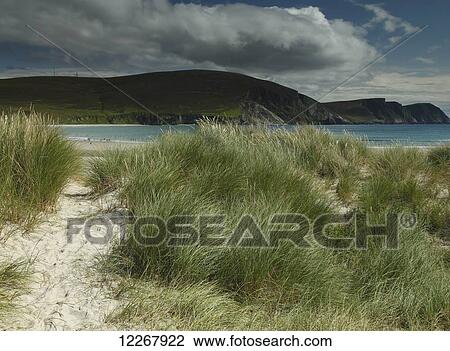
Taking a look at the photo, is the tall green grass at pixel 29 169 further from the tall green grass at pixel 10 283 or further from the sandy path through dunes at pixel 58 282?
the tall green grass at pixel 10 283

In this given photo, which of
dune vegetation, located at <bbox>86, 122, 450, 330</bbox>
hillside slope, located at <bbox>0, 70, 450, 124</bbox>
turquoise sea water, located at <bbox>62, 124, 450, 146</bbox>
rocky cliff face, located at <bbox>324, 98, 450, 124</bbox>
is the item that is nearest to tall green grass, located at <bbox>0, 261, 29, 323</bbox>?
dune vegetation, located at <bbox>86, 122, 450, 330</bbox>

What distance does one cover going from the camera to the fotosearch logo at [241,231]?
367cm

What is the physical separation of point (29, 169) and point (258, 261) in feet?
9.12

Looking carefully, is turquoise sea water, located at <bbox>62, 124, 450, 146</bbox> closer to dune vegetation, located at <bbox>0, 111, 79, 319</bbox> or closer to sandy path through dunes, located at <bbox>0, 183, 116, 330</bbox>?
dune vegetation, located at <bbox>0, 111, 79, 319</bbox>

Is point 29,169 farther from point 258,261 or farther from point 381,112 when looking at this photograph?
point 381,112

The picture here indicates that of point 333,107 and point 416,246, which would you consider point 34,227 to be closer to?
point 416,246

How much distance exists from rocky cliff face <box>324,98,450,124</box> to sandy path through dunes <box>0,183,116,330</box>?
140 meters

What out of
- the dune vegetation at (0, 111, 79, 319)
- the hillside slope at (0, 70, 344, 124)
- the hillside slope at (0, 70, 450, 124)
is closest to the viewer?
the dune vegetation at (0, 111, 79, 319)

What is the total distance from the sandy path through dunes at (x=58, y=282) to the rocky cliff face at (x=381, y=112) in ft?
459

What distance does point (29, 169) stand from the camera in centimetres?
450

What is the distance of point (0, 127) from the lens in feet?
16.0

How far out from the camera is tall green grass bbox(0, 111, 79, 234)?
4.05 m

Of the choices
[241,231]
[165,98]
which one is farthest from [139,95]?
[241,231]
